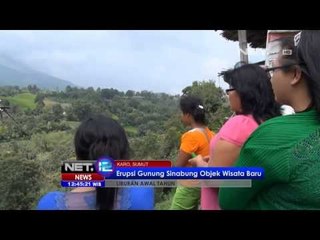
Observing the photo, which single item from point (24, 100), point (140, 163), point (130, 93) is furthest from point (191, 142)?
point (140, 163)

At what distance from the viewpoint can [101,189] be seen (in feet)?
5.35

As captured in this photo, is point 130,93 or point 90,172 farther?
point 130,93

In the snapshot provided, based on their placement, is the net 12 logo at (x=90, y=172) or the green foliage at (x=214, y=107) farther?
the green foliage at (x=214, y=107)

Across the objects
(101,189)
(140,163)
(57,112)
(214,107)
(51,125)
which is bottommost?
(101,189)

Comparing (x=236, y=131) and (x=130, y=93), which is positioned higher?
(x=130, y=93)

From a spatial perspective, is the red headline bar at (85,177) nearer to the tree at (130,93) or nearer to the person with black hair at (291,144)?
the person with black hair at (291,144)

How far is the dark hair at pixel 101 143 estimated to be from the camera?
5.32 ft

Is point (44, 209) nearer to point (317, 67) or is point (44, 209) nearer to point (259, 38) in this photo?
point (317, 67)

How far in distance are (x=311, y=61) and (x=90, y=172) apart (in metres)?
0.90

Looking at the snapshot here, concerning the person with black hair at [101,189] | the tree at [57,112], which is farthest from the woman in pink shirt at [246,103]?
the tree at [57,112]

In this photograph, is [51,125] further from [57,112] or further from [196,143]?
[196,143]

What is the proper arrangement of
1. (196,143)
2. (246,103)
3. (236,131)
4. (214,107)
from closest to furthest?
(236,131)
(246,103)
(196,143)
(214,107)
